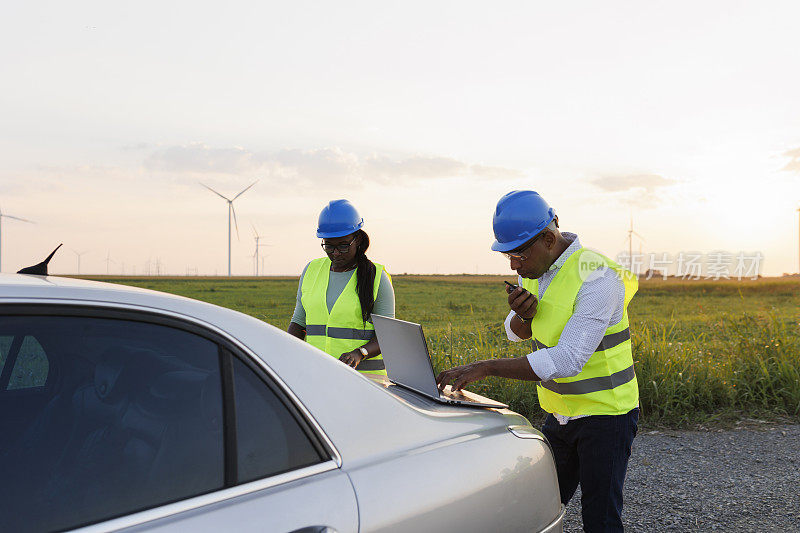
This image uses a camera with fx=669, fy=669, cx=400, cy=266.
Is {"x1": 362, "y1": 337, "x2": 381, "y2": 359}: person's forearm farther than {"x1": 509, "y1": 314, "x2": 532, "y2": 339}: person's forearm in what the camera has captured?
Yes

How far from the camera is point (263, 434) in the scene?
1715 millimetres

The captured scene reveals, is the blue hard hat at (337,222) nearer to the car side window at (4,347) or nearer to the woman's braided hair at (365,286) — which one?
the woman's braided hair at (365,286)

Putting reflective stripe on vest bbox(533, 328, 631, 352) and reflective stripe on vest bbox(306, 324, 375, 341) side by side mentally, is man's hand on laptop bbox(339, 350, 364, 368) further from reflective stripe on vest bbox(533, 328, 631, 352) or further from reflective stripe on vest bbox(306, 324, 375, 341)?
reflective stripe on vest bbox(533, 328, 631, 352)

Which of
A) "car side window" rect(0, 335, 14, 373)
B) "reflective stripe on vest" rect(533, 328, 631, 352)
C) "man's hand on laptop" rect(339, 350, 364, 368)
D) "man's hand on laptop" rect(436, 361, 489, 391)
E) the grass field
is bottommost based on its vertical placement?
the grass field

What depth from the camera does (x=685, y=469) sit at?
537 centimetres

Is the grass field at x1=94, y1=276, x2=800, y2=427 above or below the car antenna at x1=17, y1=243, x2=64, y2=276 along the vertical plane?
below

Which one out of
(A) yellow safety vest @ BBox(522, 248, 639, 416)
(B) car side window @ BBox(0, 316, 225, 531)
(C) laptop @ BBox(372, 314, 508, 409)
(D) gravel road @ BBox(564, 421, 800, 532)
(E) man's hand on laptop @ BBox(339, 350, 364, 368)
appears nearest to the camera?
(B) car side window @ BBox(0, 316, 225, 531)

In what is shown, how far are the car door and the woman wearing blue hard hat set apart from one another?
2268mm

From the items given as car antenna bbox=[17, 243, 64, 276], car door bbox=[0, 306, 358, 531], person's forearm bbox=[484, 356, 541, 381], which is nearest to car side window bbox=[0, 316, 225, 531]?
car door bbox=[0, 306, 358, 531]

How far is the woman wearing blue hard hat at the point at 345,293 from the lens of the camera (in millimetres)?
4082

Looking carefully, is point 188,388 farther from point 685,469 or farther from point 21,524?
point 685,469

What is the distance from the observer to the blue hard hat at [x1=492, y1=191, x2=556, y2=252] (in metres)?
2.89

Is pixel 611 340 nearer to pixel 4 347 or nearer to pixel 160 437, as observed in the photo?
pixel 160 437

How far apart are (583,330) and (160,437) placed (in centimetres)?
180
